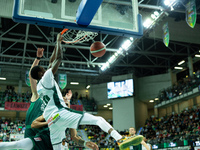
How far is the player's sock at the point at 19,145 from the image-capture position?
364cm

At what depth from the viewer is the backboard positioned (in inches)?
219

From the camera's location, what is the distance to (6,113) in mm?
28125

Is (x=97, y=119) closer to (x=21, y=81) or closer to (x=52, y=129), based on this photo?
(x=52, y=129)

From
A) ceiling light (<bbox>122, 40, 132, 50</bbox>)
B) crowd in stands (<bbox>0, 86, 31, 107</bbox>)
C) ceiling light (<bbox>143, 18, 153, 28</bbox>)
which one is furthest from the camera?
crowd in stands (<bbox>0, 86, 31, 107</bbox>)

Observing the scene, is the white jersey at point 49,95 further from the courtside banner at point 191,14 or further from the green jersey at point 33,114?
the courtside banner at point 191,14

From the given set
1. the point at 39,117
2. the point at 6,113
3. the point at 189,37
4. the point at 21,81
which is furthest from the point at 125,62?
the point at 39,117

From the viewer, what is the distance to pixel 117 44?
22188mm

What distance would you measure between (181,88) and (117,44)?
6498 millimetres

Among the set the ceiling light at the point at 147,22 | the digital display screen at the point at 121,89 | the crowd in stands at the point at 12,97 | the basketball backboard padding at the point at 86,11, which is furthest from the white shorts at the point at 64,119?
the crowd in stands at the point at 12,97

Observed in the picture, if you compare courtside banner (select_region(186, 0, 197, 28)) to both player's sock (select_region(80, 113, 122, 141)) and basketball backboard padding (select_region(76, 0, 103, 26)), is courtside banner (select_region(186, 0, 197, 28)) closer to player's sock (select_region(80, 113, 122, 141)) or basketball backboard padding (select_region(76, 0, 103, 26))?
basketball backboard padding (select_region(76, 0, 103, 26))

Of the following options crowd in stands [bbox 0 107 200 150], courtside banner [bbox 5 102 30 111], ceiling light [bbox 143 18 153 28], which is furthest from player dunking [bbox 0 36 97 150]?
courtside banner [bbox 5 102 30 111]

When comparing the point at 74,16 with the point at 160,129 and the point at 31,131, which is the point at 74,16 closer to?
the point at 31,131

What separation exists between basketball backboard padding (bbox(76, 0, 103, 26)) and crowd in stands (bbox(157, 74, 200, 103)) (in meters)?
15.1

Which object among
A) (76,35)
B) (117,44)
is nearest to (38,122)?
→ (76,35)
